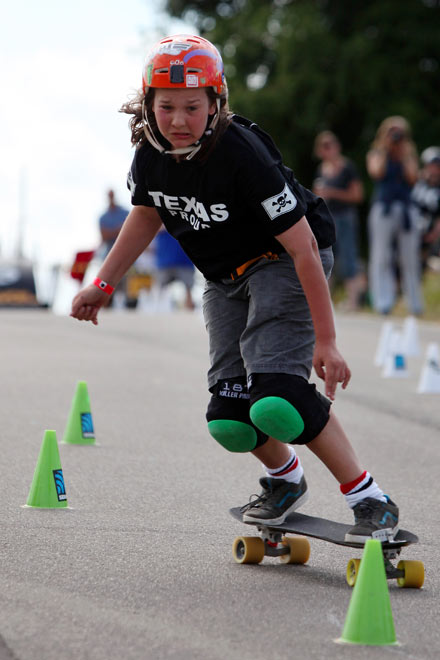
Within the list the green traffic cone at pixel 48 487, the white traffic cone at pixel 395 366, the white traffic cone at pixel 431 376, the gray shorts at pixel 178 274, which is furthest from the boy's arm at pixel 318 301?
the gray shorts at pixel 178 274

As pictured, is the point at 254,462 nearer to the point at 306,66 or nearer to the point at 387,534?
the point at 387,534

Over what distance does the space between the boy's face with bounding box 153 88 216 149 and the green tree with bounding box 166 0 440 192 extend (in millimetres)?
28918

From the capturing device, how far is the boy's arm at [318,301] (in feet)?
14.0

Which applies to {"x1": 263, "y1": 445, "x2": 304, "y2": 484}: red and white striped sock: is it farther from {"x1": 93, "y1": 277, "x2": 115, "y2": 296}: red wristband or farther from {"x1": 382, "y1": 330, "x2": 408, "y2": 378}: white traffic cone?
{"x1": 382, "y1": 330, "x2": 408, "y2": 378}: white traffic cone

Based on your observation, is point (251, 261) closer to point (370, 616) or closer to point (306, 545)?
point (306, 545)

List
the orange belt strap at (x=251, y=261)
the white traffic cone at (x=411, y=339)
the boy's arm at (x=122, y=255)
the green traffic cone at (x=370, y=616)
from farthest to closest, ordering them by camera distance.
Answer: the white traffic cone at (x=411, y=339) < the boy's arm at (x=122, y=255) < the orange belt strap at (x=251, y=261) < the green traffic cone at (x=370, y=616)

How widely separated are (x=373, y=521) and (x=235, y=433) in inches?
22.7

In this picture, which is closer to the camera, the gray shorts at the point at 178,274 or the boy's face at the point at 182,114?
the boy's face at the point at 182,114

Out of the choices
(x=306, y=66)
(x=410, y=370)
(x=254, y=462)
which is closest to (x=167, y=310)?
(x=410, y=370)

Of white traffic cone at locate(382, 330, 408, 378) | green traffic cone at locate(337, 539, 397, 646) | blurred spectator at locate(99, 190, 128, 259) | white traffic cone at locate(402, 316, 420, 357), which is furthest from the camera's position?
blurred spectator at locate(99, 190, 128, 259)

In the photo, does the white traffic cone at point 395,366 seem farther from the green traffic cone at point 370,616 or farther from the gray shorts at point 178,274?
the gray shorts at point 178,274

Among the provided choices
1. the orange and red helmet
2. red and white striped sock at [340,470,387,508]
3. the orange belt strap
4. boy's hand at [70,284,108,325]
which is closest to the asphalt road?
red and white striped sock at [340,470,387,508]

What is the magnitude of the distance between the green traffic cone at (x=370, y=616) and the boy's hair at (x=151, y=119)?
5.12ft

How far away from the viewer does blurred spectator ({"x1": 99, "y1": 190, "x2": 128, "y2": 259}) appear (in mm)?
20531
